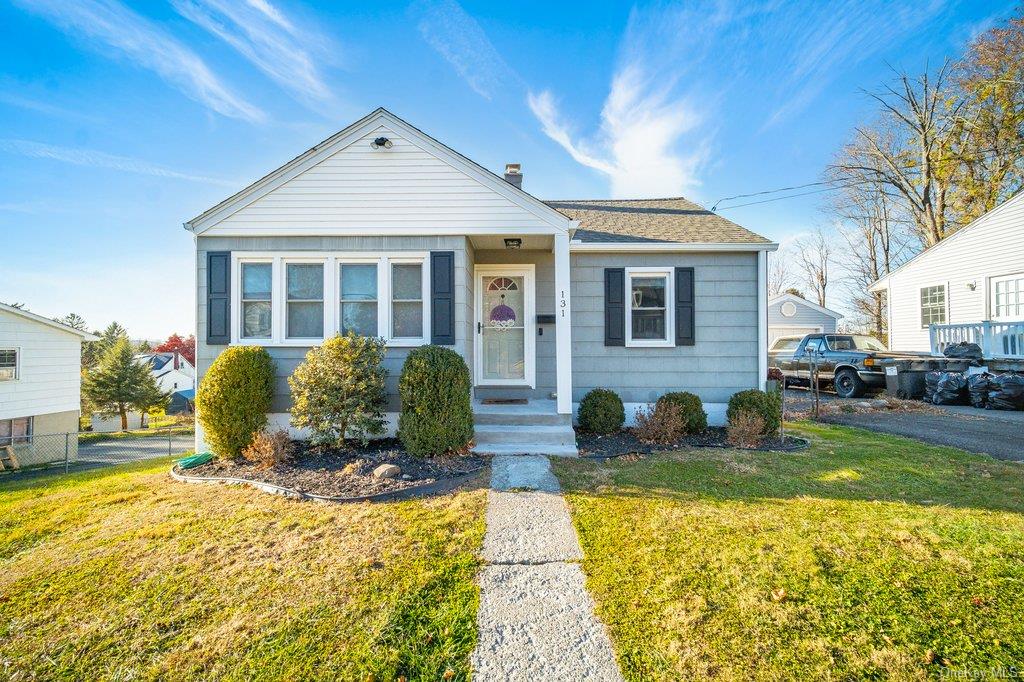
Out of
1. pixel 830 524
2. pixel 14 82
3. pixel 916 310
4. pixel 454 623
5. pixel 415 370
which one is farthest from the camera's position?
pixel 916 310

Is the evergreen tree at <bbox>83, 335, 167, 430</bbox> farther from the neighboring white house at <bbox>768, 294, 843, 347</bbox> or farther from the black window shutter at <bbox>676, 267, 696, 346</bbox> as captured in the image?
the neighboring white house at <bbox>768, 294, 843, 347</bbox>

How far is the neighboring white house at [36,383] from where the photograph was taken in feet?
46.5

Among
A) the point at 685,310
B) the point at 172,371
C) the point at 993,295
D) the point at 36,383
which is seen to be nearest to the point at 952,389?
the point at 993,295

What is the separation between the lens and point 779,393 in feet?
22.9

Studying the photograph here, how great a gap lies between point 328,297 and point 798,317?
23364 mm

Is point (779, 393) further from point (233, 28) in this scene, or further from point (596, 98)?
point (233, 28)

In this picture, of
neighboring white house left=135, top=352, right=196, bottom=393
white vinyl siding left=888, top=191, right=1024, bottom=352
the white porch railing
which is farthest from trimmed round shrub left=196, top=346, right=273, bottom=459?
neighboring white house left=135, top=352, right=196, bottom=393

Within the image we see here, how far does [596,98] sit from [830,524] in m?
11.3

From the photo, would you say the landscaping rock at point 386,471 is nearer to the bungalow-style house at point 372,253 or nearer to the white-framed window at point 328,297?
the bungalow-style house at point 372,253

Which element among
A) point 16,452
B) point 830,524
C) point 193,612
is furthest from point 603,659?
point 16,452

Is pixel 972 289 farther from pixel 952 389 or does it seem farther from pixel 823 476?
pixel 823 476

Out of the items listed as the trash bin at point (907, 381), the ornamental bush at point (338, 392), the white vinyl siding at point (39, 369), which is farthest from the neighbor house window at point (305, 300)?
the white vinyl siding at point (39, 369)

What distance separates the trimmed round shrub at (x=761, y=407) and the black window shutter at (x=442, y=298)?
4742 mm

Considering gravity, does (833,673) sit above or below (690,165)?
below
